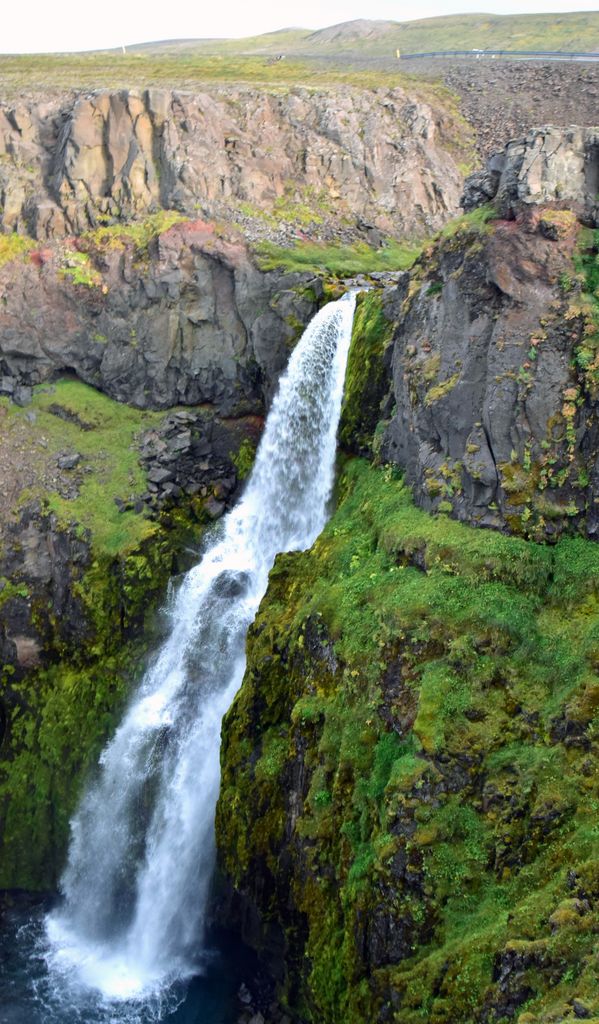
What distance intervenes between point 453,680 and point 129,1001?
38.9 feet

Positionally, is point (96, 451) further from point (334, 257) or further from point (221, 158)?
point (221, 158)

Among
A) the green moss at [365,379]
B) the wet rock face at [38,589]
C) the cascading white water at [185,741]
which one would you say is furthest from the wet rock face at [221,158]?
the wet rock face at [38,589]

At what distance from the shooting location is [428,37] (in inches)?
2199

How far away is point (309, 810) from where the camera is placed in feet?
57.1

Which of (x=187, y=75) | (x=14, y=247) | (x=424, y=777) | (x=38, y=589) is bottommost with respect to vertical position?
(x=38, y=589)

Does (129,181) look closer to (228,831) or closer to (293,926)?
(228,831)

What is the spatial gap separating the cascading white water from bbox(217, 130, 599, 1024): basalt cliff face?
1.74 meters

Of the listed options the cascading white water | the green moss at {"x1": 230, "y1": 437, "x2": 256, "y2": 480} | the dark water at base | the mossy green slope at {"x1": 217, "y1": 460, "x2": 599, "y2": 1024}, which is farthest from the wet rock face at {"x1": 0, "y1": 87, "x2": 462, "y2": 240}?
the dark water at base

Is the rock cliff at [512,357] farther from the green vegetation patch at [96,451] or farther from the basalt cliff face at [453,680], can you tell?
the green vegetation patch at [96,451]

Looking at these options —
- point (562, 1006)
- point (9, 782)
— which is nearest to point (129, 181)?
point (9, 782)

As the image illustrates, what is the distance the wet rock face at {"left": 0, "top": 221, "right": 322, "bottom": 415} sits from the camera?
104 feet

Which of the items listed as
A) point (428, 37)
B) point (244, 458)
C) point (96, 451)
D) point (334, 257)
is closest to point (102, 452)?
point (96, 451)

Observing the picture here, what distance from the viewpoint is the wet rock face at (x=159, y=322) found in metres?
31.6

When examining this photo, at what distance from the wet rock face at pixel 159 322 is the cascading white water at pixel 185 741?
11.6 ft
